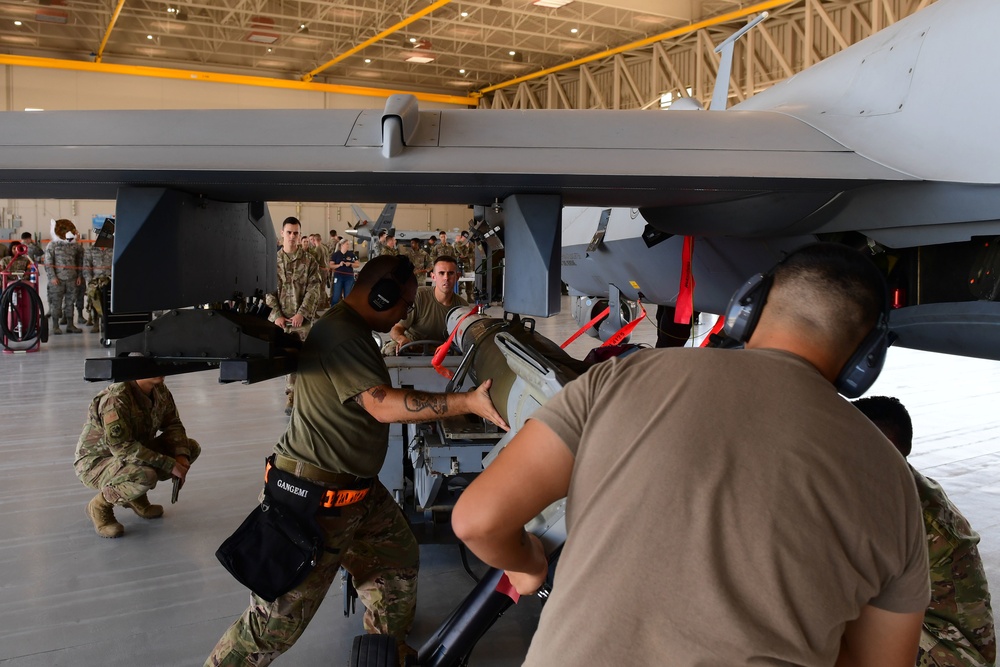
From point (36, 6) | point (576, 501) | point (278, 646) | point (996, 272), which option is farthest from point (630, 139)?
point (36, 6)

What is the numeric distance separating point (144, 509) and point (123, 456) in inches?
16.5

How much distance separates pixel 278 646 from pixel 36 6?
26.8 m

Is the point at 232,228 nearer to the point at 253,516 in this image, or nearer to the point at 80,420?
the point at 253,516

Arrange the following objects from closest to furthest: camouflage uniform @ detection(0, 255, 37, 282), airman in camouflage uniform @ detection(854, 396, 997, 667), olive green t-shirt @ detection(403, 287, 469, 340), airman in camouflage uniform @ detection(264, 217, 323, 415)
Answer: airman in camouflage uniform @ detection(854, 396, 997, 667), olive green t-shirt @ detection(403, 287, 469, 340), airman in camouflage uniform @ detection(264, 217, 323, 415), camouflage uniform @ detection(0, 255, 37, 282)

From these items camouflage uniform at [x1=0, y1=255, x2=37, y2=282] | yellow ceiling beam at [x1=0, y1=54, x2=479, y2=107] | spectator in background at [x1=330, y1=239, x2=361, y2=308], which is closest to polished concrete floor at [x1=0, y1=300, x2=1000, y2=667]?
camouflage uniform at [x1=0, y1=255, x2=37, y2=282]

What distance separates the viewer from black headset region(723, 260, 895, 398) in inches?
54.4

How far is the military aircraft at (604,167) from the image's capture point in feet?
9.04

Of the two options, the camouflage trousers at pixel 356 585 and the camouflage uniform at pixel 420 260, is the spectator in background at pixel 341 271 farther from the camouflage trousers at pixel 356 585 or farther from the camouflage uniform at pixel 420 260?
the camouflage trousers at pixel 356 585

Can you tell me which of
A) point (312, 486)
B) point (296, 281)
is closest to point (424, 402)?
point (312, 486)

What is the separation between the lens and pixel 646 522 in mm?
1147

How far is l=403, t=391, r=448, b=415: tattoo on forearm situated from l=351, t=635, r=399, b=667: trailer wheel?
0.87 meters

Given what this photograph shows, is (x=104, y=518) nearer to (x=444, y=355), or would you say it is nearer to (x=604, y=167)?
(x=444, y=355)

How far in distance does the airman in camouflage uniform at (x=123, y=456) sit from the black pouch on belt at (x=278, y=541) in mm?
2014

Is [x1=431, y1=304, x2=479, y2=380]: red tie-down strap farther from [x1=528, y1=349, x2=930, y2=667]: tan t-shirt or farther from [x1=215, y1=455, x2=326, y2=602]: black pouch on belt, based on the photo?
[x1=528, y1=349, x2=930, y2=667]: tan t-shirt
